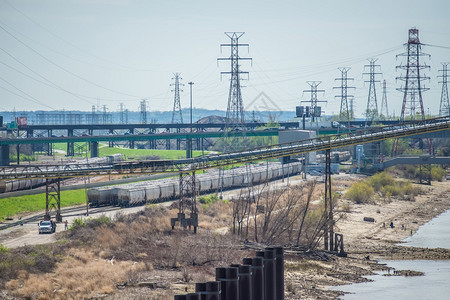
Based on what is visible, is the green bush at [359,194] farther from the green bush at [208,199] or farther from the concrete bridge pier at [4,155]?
the concrete bridge pier at [4,155]

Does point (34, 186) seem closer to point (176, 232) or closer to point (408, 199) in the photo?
point (176, 232)

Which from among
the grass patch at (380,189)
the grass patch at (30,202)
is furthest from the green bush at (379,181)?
the grass patch at (30,202)

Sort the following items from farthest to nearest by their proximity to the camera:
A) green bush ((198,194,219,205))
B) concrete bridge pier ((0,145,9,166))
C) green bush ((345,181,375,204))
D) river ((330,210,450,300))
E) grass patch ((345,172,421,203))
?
concrete bridge pier ((0,145,9,166)) < grass patch ((345,172,421,203)) < green bush ((345,181,375,204)) < green bush ((198,194,219,205)) < river ((330,210,450,300))

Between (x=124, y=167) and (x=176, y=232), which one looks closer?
(x=176, y=232)

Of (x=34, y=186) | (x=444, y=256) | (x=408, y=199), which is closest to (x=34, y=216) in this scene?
(x=34, y=186)

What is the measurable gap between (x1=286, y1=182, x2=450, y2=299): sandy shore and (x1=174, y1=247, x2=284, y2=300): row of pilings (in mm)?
7180

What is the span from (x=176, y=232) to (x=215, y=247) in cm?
701

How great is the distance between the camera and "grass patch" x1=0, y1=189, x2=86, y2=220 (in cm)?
6375

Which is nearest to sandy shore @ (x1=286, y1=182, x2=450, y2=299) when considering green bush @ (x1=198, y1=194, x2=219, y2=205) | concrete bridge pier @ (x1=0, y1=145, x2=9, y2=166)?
green bush @ (x1=198, y1=194, x2=219, y2=205)

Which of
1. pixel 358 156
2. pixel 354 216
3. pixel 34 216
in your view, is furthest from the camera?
pixel 358 156

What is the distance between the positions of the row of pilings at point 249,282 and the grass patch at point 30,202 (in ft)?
116

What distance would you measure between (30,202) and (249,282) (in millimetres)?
45910

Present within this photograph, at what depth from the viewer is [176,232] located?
5222 centimetres

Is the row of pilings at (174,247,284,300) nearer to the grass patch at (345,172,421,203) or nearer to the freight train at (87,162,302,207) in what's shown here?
the freight train at (87,162,302,207)
